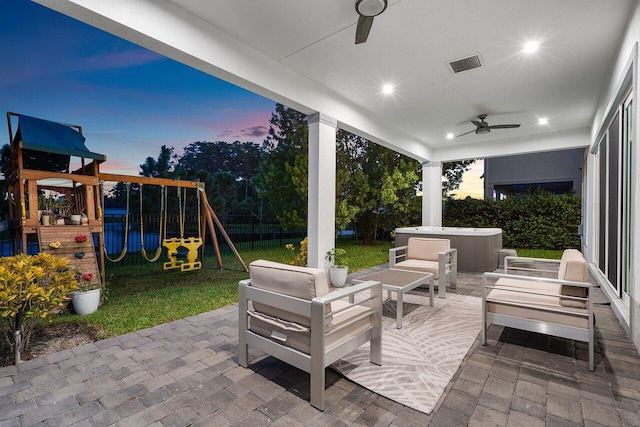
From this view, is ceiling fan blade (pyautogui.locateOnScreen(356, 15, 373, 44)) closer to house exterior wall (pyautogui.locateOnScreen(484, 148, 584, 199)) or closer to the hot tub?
the hot tub

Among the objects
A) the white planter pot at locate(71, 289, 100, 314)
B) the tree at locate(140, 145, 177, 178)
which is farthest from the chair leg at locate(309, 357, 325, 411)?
the tree at locate(140, 145, 177, 178)

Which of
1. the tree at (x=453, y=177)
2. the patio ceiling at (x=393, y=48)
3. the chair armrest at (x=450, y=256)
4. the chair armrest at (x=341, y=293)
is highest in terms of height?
the patio ceiling at (x=393, y=48)

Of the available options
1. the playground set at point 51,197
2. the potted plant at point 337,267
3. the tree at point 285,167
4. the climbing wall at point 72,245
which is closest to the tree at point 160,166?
the tree at point 285,167

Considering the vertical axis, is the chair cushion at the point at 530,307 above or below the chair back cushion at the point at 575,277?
below

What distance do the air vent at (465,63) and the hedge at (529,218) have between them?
692 centimetres

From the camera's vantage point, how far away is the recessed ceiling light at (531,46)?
142 inches

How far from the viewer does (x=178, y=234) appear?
9211mm

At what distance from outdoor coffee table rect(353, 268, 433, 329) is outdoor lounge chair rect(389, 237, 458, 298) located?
447 millimetres

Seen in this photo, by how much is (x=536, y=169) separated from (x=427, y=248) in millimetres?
11063

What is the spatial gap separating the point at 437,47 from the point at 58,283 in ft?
15.3

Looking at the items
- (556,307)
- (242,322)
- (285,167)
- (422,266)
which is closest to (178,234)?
(285,167)

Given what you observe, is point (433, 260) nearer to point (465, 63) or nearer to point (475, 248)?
point (475, 248)

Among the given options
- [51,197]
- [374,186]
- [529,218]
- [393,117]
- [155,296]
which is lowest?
[155,296]

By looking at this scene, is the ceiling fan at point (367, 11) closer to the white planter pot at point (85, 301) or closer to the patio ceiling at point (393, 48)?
the patio ceiling at point (393, 48)
